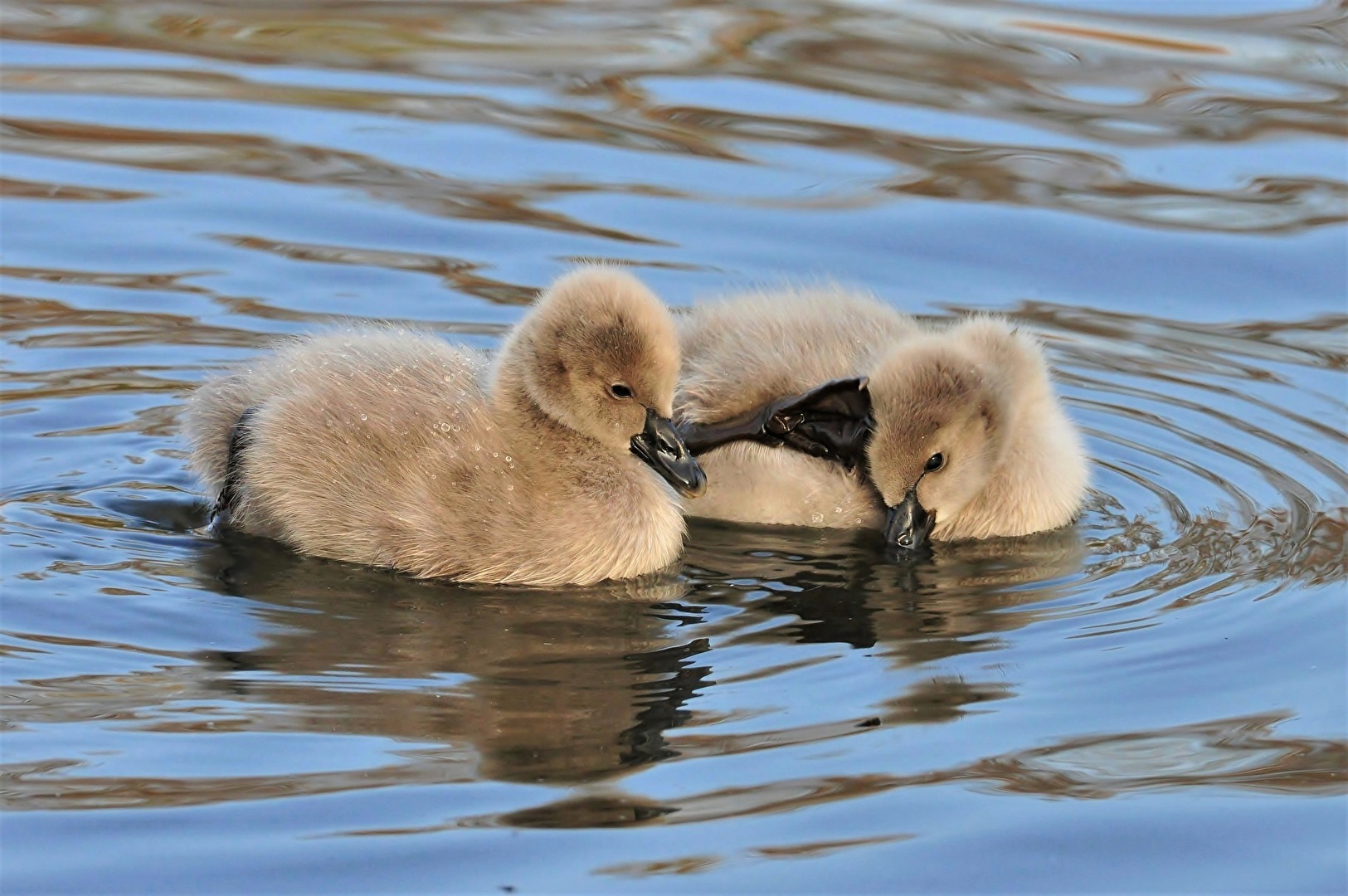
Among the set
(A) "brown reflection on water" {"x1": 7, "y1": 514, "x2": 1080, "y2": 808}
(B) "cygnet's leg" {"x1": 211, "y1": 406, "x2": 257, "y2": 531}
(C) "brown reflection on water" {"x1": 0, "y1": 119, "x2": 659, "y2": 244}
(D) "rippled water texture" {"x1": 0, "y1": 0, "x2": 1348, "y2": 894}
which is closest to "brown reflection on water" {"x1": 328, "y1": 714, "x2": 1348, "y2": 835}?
(D) "rippled water texture" {"x1": 0, "y1": 0, "x2": 1348, "y2": 894}

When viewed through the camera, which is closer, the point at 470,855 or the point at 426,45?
the point at 470,855

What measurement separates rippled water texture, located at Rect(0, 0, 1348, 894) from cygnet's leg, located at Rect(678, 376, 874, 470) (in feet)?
0.94

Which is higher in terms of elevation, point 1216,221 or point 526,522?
point 1216,221

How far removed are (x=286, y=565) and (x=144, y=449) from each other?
47.2 inches

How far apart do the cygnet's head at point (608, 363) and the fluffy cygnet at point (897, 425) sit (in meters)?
0.55

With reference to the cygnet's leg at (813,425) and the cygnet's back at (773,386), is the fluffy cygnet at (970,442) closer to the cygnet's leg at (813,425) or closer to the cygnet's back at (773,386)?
the cygnet's leg at (813,425)

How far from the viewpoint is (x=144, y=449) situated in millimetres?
6816

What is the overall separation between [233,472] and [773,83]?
5.68m

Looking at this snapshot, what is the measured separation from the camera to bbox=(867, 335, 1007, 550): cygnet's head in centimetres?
624

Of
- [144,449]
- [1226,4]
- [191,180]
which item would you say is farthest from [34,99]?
[1226,4]

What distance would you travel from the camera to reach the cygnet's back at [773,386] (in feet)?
21.2

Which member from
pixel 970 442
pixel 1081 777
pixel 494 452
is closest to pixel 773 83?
pixel 970 442

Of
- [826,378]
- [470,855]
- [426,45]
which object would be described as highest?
[426,45]

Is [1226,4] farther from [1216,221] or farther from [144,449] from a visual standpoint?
[144,449]
